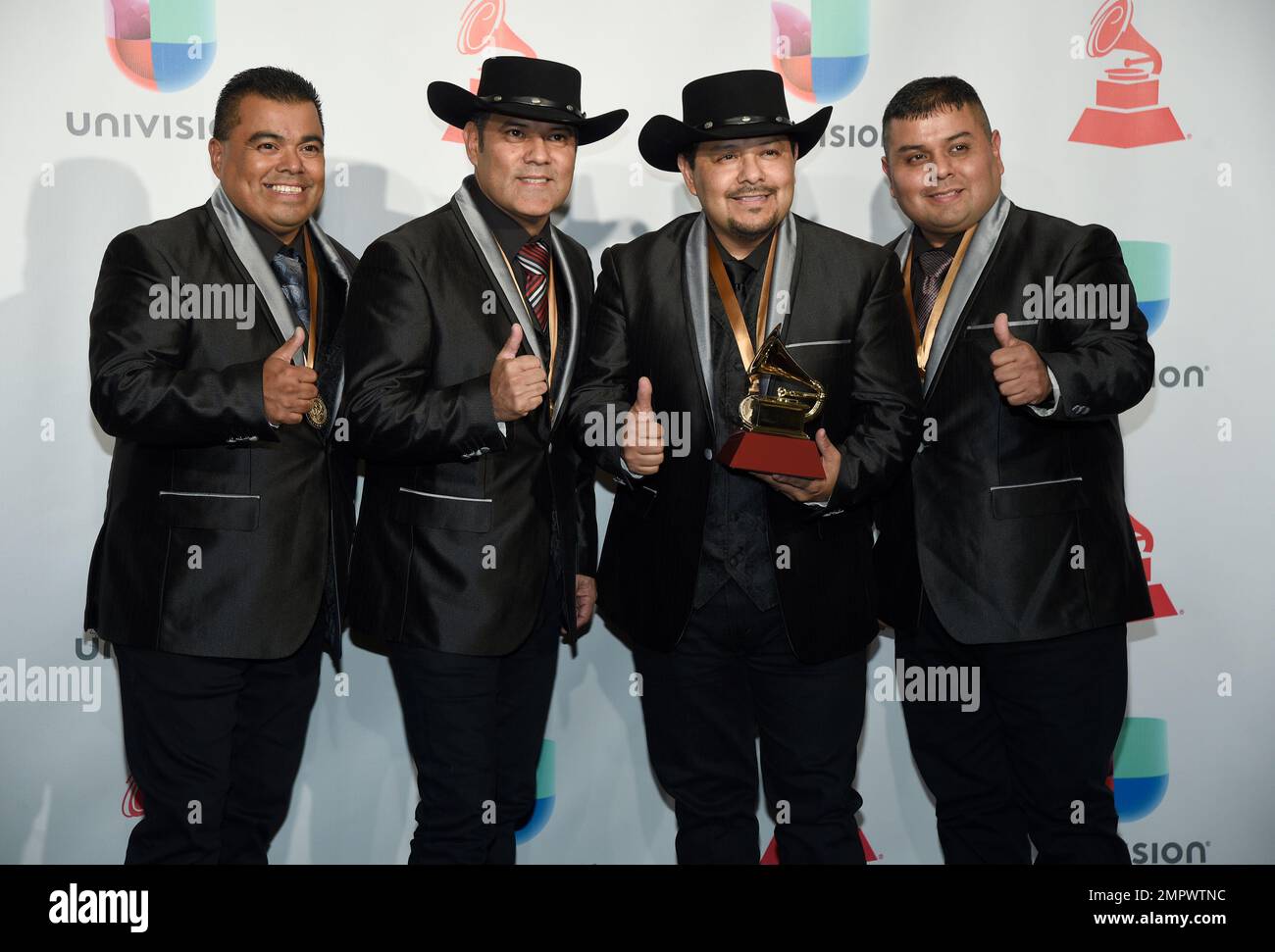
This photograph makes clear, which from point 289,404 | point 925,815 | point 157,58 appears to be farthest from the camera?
point 925,815

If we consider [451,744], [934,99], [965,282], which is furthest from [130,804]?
[934,99]

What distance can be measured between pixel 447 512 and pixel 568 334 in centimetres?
58

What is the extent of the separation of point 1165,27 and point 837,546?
2161 millimetres

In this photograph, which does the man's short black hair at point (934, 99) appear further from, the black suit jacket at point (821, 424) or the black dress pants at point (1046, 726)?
the black dress pants at point (1046, 726)

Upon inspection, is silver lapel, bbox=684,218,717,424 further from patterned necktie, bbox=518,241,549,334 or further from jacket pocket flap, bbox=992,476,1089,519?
jacket pocket flap, bbox=992,476,1089,519

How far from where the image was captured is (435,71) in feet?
11.5

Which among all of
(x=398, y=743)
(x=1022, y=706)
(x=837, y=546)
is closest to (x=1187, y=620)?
(x=1022, y=706)

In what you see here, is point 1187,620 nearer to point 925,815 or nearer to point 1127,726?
point 1127,726

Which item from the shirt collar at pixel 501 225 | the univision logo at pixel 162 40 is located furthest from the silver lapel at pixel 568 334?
the univision logo at pixel 162 40

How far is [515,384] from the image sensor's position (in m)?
2.67

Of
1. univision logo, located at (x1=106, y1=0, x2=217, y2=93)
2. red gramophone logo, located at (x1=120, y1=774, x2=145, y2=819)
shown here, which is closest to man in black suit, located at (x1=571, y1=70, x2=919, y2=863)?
univision logo, located at (x1=106, y1=0, x2=217, y2=93)

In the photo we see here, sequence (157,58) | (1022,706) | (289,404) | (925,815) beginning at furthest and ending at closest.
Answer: (925,815) < (157,58) < (1022,706) < (289,404)

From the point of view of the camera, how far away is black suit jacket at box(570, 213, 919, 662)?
2.73 meters

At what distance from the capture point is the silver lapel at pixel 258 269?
114 inches
